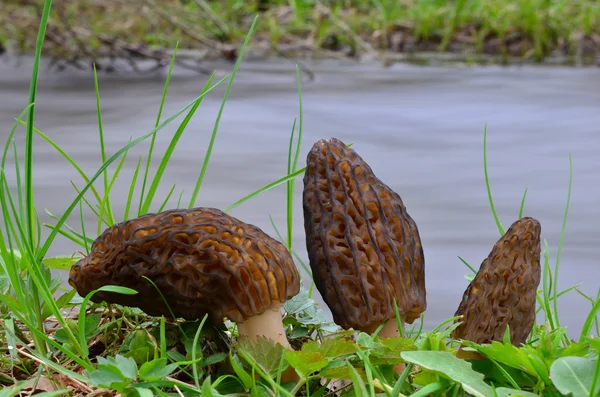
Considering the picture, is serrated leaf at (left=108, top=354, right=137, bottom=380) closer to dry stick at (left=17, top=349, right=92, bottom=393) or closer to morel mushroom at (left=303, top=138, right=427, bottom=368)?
dry stick at (left=17, top=349, right=92, bottom=393)

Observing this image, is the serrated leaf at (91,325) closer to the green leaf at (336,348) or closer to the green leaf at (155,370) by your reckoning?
the green leaf at (155,370)

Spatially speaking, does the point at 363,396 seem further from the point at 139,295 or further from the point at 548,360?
the point at 139,295

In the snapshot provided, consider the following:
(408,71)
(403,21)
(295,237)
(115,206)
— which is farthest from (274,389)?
(403,21)

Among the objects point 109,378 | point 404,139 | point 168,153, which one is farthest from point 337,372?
point 404,139

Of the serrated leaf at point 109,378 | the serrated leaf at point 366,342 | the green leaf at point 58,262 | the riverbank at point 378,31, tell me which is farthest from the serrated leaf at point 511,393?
the riverbank at point 378,31

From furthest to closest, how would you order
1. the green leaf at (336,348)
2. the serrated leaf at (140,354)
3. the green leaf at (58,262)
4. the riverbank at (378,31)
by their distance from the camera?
the riverbank at (378,31)
the green leaf at (58,262)
the serrated leaf at (140,354)
the green leaf at (336,348)

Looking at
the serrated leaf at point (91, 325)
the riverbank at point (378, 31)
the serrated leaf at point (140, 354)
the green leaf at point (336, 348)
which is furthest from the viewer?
the riverbank at point (378, 31)

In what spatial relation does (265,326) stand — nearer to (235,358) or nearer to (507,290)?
(235,358)

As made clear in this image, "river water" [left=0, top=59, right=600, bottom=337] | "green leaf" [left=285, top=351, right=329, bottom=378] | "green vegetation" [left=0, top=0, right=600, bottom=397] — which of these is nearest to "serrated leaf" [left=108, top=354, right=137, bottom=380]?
"green vegetation" [left=0, top=0, right=600, bottom=397]
